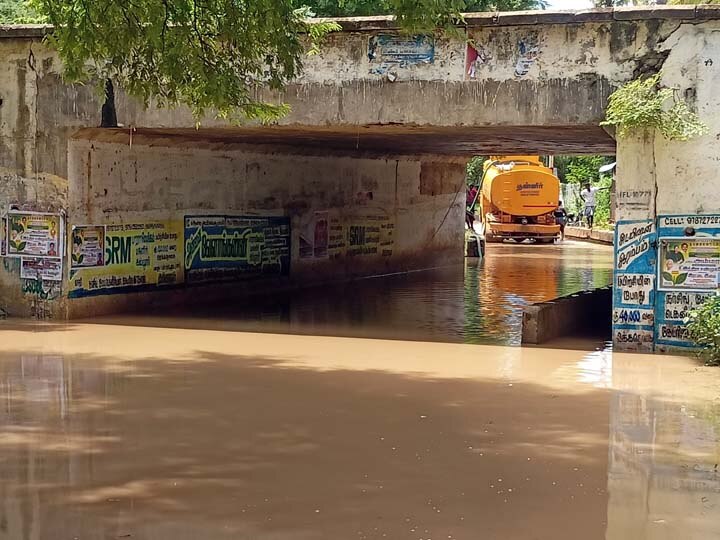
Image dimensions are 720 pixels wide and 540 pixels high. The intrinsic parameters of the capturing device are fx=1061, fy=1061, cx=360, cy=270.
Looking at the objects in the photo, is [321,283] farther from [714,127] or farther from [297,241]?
[714,127]

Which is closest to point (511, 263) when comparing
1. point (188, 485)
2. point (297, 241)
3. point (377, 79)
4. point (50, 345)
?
point (297, 241)

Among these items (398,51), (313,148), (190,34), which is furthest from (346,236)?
(190,34)

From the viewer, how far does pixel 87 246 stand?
14961 millimetres

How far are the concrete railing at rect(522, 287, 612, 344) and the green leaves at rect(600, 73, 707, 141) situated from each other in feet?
8.79

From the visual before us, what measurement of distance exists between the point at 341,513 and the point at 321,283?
14.5 meters

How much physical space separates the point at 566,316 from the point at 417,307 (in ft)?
11.9

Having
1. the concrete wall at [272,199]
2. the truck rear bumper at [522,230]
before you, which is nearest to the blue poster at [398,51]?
the concrete wall at [272,199]

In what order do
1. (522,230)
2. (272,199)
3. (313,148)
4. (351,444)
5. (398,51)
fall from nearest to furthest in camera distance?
(351,444) → (398,51) → (272,199) → (313,148) → (522,230)

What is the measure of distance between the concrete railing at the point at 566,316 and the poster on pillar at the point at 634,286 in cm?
113

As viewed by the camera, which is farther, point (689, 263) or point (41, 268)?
point (41, 268)

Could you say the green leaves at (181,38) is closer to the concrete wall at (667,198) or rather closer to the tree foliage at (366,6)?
the concrete wall at (667,198)

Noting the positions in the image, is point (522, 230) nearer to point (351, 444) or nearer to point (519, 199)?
point (519, 199)

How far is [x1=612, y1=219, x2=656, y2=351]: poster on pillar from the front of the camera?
1221cm

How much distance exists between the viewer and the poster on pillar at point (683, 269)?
1193 centimetres
